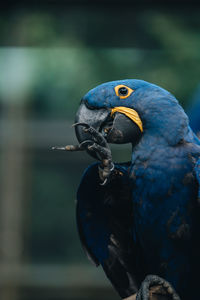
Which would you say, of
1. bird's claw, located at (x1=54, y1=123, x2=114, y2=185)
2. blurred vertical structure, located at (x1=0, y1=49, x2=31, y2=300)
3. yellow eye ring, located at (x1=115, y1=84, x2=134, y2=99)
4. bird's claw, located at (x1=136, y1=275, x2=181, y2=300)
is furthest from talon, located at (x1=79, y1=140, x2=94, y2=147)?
blurred vertical structure, located at (x1=0, y1=49, x2=31, y2=300)

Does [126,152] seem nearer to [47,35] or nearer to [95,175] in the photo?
[47,35]

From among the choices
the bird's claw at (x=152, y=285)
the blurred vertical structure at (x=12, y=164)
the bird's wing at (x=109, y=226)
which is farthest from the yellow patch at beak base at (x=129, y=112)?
the blurred vertical structure at (x=12, y=164)

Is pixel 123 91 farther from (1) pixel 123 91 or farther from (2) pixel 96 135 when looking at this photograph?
(2) pixel 96 135

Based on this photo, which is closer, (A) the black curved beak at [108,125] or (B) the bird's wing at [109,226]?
(A) the black curved beak at [108,125]

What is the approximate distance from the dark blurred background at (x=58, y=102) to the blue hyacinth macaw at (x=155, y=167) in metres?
2.47

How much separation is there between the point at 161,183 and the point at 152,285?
0.25 meters

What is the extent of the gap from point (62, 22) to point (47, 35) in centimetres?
17

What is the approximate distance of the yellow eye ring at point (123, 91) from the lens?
1.17 m

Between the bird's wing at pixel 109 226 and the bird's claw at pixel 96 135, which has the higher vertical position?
the bird's claw at pixel 96 135

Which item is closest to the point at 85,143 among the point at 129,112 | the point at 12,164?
the point at 129,112

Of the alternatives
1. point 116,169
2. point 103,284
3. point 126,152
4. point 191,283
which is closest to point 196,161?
point 116,169

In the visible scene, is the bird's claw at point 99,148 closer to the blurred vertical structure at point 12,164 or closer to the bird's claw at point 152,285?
the bird's claw at point 152,285

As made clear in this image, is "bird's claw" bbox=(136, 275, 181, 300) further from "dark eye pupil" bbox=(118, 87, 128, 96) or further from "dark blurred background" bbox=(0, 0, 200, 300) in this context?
"dark blurred background" bbox=(0, 0, 200, 300)

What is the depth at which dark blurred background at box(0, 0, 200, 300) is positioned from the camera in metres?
3.79
